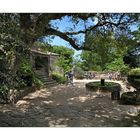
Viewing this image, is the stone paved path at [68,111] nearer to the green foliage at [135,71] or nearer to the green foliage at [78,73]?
the green foliage at [78,73]

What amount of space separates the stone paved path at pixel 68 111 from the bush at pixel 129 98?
0.17m

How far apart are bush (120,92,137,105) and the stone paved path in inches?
6.7

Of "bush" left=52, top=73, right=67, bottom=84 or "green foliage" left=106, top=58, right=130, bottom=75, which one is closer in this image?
Result: "green foliage" left=106, top=58, right=130, bottom=75

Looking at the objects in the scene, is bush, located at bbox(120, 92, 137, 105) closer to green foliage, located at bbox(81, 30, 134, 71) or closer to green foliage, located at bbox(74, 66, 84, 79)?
green foliage, located at bbox(81, 30, 134, 71)

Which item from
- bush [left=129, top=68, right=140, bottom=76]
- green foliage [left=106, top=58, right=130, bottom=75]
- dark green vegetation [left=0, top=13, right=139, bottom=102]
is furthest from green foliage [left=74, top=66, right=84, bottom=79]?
bush [left=129, top=68, right=140, bottom=76]

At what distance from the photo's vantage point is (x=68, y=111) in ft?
19.5

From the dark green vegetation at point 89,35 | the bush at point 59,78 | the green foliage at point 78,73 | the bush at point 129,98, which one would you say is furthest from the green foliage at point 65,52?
the bush at point 129,98

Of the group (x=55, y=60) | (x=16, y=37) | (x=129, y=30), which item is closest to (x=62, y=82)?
(x=55, y=60)

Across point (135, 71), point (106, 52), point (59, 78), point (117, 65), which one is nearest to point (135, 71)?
point (135, 71)

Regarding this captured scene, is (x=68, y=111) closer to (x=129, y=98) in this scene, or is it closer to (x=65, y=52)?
(x=65, y=52)

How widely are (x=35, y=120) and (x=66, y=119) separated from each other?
0.52m

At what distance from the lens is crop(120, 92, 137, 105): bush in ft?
21.4

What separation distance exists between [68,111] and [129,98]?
141cm

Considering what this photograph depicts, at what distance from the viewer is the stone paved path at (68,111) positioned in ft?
17.3
